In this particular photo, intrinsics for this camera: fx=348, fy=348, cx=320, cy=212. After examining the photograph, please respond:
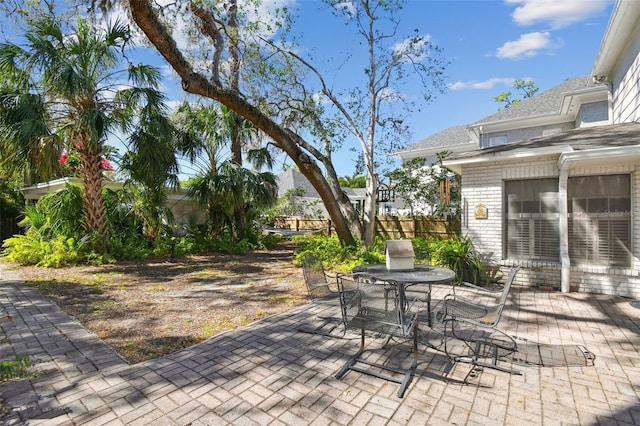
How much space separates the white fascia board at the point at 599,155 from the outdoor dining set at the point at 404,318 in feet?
11.9

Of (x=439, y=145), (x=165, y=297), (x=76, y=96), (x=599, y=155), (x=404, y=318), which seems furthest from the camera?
(x=439, y=145)

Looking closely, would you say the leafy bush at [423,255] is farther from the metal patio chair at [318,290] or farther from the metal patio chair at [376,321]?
the metal patio chair at [376,321]

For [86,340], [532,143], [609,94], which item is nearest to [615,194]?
[532,143]

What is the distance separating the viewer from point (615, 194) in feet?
21.2

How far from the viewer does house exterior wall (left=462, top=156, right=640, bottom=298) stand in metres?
6.18

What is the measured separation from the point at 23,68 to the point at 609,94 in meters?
15.0

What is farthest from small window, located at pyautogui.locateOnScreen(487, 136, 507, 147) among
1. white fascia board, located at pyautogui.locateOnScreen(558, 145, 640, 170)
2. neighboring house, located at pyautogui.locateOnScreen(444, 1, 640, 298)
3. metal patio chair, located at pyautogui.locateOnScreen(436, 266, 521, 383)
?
metal patio chair, located at pyautogui.locateOnScreen(436, 266, 521, 383)

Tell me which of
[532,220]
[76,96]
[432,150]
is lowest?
[532,220]

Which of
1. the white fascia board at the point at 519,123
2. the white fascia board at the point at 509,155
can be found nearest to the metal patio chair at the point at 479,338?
the white fascia board at the point at 509,155

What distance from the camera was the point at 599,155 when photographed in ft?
19.3

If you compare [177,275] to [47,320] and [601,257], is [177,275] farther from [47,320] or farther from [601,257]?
[601,257]

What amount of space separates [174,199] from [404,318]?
1313 centimetres

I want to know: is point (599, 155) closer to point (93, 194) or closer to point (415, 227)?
point (415, 227)

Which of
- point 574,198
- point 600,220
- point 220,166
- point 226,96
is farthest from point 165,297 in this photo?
point 600,220
